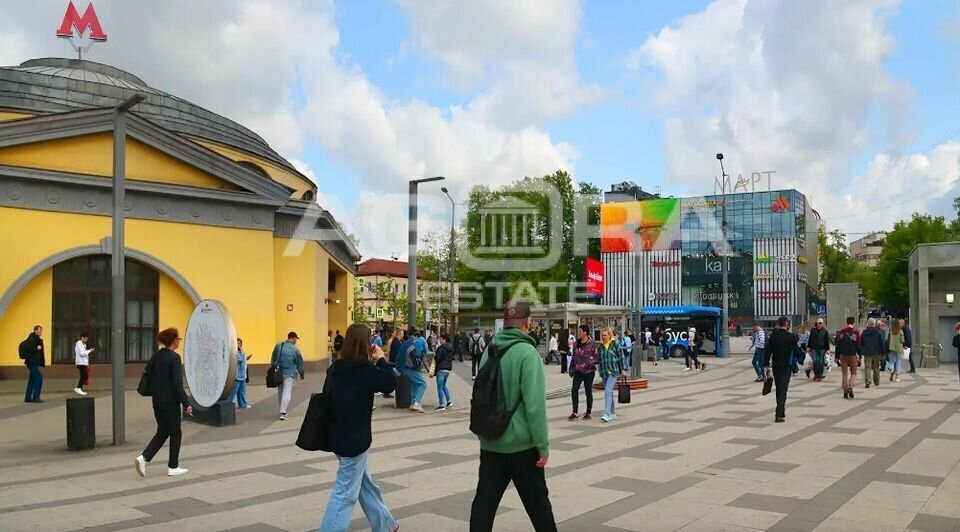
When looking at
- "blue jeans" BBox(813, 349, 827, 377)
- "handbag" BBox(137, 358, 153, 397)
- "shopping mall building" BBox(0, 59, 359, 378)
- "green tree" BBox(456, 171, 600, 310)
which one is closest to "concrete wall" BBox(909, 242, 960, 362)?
"blue jeans" BBox(813, 349, 827, 377)

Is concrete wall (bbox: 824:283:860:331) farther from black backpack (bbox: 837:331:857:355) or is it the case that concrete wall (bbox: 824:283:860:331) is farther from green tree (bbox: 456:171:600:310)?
green tree (bbox: 456:171:600:310)

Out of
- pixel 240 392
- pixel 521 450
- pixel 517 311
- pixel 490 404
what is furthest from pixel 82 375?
pixel 521 450

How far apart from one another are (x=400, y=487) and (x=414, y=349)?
25.6ft

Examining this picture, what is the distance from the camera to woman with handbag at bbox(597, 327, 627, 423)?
43.5ft

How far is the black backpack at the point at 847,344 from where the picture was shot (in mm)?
16250

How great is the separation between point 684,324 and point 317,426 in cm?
3956

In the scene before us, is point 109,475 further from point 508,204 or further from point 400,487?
point 508,204

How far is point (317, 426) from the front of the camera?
5.61 meters

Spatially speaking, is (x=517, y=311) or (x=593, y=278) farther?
(x=593, y=278)

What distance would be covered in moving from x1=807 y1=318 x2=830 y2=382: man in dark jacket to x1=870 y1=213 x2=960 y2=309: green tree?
55.4 meters

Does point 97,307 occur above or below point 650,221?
below

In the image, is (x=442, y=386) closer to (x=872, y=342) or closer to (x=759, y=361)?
(x=872, y=342)

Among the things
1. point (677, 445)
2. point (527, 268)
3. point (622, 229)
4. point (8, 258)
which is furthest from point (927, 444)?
point (622, 229)

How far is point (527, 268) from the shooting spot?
62.8 meters
